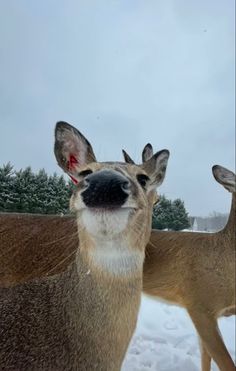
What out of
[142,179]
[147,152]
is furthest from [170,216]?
[142,179]

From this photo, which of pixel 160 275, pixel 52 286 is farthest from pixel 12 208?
pixel 52 286

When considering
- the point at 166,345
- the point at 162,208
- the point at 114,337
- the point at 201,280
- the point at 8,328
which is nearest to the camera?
the point at 8,328

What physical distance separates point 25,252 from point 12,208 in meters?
0.97

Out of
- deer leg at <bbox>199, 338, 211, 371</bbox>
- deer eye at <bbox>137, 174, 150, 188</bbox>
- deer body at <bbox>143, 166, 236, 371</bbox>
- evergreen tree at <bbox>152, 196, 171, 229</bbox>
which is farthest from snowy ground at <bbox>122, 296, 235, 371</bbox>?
deer eye at <bbox>137, 174, 150, 188</bbox>

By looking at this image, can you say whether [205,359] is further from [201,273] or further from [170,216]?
[170,216]

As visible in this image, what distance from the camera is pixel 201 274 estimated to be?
23.1 ft

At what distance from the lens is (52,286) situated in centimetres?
340

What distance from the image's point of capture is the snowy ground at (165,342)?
7129 mm

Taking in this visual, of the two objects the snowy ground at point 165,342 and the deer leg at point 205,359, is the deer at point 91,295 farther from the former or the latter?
the deer leg at point 205,359

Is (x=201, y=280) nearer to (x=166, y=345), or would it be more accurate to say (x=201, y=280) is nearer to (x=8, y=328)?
(x=166, y=345)

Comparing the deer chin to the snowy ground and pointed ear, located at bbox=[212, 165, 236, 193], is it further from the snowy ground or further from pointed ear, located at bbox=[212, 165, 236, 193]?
pointed ear, located at bbox=[212, 165, 236, 193]

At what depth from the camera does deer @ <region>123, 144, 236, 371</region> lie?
6.66 m

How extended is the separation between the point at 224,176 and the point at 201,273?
137 cm

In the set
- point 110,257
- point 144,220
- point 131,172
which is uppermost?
point 131,172
